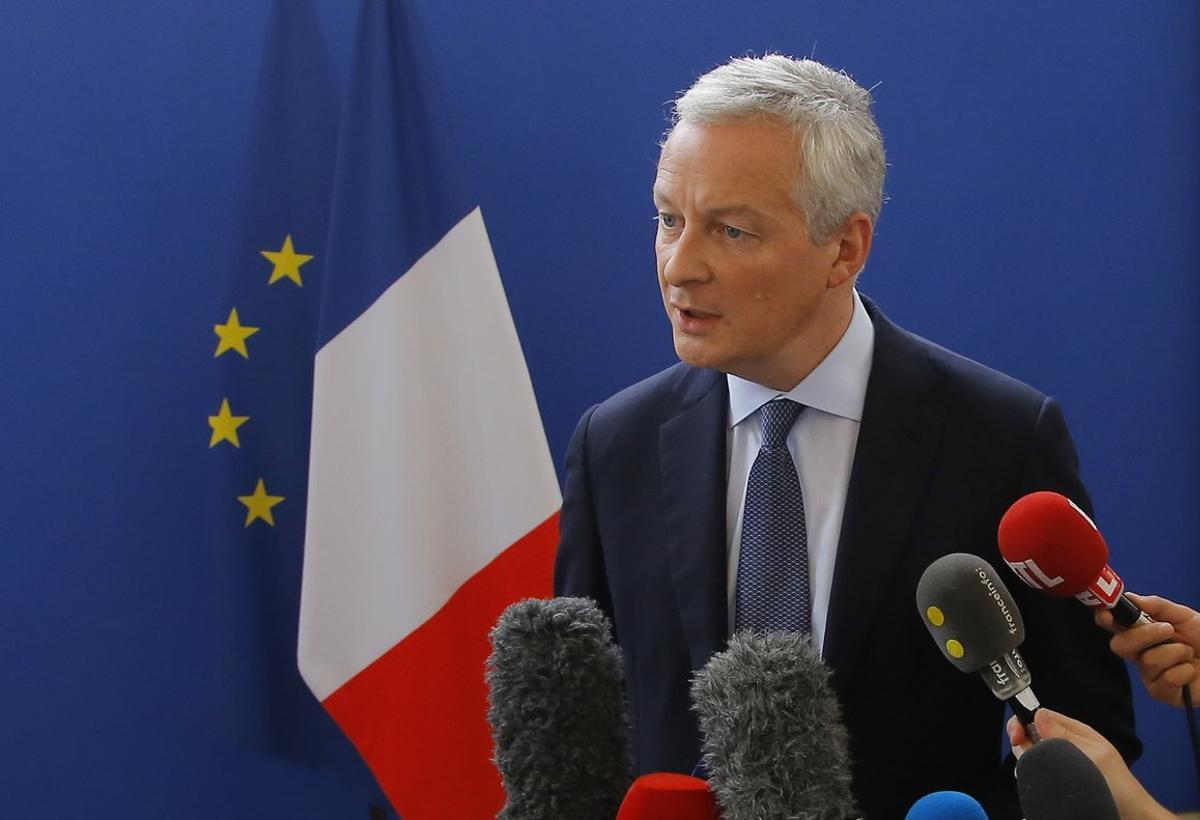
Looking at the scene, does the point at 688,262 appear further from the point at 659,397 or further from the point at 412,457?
the point at 412,457

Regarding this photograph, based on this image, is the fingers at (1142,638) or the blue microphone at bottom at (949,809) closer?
the blue microphone at bottom at (949,809)

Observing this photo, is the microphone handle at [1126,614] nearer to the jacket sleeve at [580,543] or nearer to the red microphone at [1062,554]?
the red microphone at [1062,554]

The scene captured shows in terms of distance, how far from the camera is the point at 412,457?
2184mm

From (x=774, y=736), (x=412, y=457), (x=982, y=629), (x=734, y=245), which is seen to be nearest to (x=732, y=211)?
(x=734, y=245)

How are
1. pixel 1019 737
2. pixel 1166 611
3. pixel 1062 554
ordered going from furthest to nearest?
pixel 1166 611 → pixel 1062 554 → pixel 1019 737

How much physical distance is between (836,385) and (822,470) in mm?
89

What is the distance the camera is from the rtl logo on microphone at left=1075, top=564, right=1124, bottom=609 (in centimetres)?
100

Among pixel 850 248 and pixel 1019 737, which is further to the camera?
pixel 850 248

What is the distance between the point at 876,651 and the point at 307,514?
3.85 feet

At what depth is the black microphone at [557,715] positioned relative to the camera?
884 millimetres

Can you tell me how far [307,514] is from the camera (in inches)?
85.0

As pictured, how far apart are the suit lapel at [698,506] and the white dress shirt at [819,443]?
20 millimetres

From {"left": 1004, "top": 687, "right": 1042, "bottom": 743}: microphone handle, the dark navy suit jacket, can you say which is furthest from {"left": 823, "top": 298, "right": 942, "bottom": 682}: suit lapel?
{"left": 1004, "top": 687, "right": 1042, "bottom": 743}: microphone handle

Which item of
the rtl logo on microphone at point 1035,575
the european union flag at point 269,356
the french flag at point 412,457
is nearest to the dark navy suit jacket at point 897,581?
the rtl logo on microphone at point 1035,575
